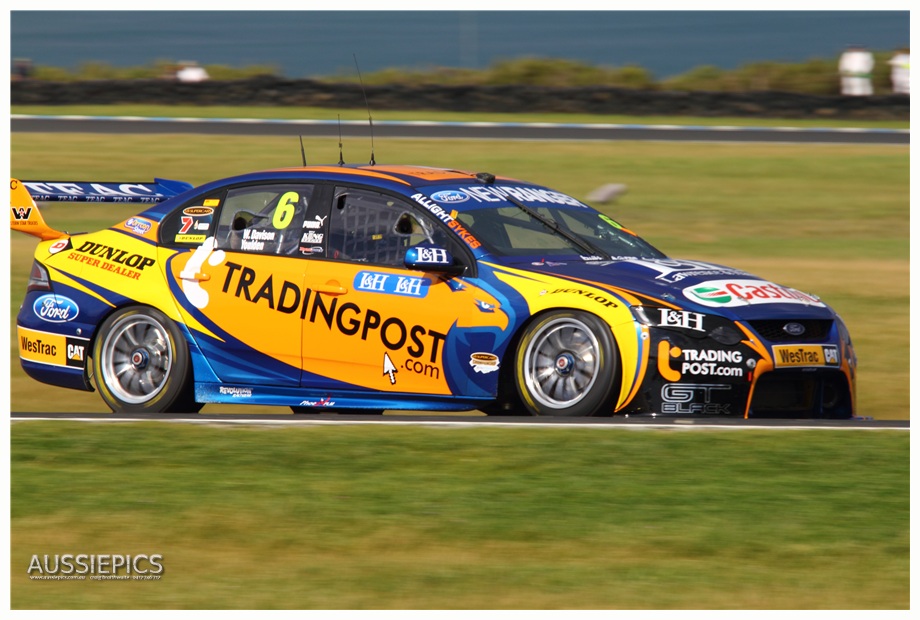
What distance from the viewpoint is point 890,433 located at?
26.9ft

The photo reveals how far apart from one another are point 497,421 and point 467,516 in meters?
1.83

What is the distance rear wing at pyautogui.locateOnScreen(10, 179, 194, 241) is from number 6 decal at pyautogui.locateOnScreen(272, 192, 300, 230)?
0.96 meters

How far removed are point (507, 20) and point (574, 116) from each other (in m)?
18.0

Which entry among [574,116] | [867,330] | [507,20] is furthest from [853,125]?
[507,20]

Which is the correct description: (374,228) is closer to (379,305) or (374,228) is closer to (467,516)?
(379,305)

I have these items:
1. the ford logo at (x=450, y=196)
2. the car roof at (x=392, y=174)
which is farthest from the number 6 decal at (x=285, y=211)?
the ford logo at (x=450, y=196)

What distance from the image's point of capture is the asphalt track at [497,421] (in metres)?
8.09

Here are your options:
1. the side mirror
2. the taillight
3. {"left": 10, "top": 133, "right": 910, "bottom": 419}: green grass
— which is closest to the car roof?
the side mirror

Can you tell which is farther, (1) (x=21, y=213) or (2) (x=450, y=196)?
(1) (x=21, y=213)

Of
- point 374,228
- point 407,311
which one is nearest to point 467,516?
point 407,311

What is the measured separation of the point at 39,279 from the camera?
9.76 metres

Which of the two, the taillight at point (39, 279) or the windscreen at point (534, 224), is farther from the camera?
the taillight at point (39, 279)

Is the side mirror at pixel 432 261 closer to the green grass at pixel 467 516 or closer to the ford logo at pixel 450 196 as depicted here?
the ford logo at pixel 450 196

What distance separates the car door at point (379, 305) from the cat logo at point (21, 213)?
2160mm
